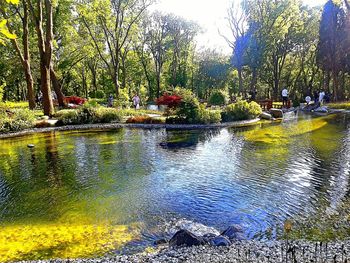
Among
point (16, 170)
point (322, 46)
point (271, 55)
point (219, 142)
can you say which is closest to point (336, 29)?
point (322, 46)

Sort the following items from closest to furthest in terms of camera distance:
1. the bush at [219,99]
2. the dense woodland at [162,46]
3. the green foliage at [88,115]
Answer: the green foliage at [88,115]
the bush at [219,99]
the dense woodland at [162,46]

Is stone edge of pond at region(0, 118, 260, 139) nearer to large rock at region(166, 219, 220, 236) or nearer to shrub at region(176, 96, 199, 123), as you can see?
shrub at region(176, 96, 199, 123)

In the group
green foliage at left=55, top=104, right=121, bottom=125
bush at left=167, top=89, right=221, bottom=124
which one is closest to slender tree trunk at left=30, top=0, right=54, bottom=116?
green foliage at left=55, top=104, right=121, bottom=125

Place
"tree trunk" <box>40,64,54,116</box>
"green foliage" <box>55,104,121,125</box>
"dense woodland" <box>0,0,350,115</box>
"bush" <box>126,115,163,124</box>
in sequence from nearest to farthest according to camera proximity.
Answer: "green foliage" <box>55,104,121,125</box>, "bush" <box>126,115,163,124</box>, "tree trunk" <box>40,64,54,116</box>, "dense woodland" <box>0,0,350,115</box>

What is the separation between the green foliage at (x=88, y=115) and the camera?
2178 centimetres

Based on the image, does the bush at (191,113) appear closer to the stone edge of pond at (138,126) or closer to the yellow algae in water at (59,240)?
the stone edge of pond at (138,126)

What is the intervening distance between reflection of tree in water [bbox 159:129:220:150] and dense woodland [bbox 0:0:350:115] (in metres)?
9.17

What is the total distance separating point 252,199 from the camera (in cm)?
809

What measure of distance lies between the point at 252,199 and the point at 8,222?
5574 millimetres

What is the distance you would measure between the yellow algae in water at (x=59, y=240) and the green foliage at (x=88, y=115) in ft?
51.3

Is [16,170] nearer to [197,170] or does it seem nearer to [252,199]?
[197,170]

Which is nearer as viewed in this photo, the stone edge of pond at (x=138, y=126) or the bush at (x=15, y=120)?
the bush at (x=15, y=120)

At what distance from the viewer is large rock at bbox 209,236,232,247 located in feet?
18.4

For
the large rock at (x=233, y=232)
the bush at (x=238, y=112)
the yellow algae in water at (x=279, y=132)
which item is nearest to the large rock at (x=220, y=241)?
the large rock at (x=233, y=232)
